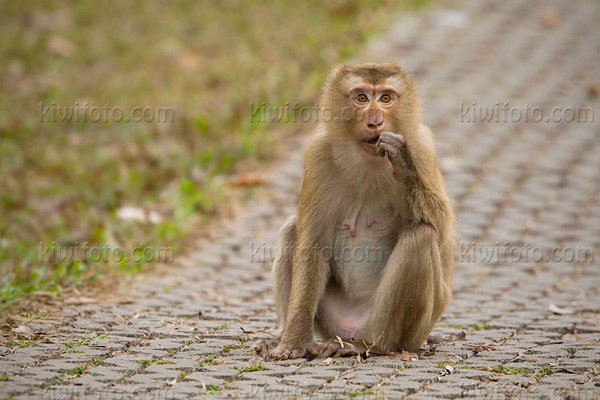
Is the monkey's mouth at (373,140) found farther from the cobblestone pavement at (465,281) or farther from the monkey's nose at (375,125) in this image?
the cobblestone pavement at (465,281)

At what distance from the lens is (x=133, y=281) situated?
738 centimetres

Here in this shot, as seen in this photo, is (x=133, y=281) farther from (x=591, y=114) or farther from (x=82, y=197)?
(x=591, y=114)

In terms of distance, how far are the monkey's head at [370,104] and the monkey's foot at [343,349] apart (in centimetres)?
111

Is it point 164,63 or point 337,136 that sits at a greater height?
point 164,63

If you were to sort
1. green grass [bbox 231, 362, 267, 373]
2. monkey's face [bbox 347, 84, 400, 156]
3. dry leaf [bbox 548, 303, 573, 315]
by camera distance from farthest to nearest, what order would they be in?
dry leaf [bbox 548, 303, 573, 315]
monkey's face [bbox 347, 84, 400, 156]
green grass [bbox 231, 362, 267, 373]

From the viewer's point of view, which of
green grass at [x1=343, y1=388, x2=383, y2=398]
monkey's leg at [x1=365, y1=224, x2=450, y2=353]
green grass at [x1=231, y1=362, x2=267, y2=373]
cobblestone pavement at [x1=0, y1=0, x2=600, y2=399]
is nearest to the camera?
green grass at [x1=343, y1=388, x2=383, y2=398]

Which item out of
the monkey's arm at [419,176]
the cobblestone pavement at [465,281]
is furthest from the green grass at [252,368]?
the monkey's arm at [419,176]

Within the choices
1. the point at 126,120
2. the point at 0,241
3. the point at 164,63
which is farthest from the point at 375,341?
the point at 164,63

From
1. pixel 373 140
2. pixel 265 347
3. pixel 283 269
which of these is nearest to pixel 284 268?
pixel 283 269

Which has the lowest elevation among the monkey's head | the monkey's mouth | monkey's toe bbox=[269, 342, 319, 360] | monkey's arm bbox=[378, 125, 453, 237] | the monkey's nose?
monkey's toe bbox=[269, 342, 319, 360]

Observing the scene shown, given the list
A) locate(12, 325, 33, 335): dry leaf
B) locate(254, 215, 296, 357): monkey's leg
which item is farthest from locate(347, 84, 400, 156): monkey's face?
locate(12, 325, 33, 335): dry leaf

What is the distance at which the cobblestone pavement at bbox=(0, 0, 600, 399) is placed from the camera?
468 cm

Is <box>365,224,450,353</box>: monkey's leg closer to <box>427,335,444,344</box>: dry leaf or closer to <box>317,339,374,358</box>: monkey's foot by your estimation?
<box>317,339,374,358</box>: monkey's foot

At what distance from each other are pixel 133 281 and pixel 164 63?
256 inches
